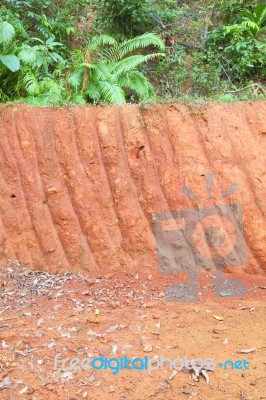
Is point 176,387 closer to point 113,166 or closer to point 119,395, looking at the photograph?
point 119,395

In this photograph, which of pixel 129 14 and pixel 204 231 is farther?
pixel 129 14

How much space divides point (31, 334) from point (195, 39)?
5.92m

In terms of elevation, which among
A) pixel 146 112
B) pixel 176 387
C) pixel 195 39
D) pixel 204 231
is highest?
pixel 195 39

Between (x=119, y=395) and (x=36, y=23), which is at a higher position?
(x=36, y=23)

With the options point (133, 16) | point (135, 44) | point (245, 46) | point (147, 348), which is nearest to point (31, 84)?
point (135, 44)

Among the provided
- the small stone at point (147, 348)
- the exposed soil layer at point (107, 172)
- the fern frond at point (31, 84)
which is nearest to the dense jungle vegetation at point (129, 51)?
the fern frond at point (31, 84)

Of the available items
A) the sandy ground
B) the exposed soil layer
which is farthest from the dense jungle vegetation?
the sandy ground

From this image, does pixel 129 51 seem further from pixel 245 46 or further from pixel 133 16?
pixel 245 46

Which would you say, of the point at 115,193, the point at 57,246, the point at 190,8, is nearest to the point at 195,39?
the point at 190,8

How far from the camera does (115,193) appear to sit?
4484 mm

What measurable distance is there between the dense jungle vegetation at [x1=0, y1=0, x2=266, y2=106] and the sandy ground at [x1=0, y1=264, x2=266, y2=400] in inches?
92.5

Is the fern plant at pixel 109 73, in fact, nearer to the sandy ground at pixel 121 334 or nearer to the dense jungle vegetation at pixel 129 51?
the dense jungle vegetation at pixel 129 51

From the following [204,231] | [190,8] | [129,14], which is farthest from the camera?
[190,8]

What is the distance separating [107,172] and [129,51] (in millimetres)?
2949
